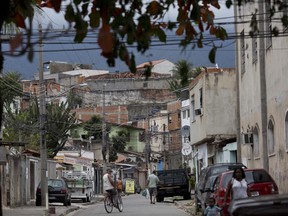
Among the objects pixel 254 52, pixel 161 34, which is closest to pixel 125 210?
pixel 254 52

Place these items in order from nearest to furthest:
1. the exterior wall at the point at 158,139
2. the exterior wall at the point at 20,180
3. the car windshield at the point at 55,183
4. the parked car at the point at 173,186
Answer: the exterior wall at the point at 20,180 → the car windshield at the point at 55,183 → the parked car at the point at 173,186 → the exterior wall at the point at 158,139

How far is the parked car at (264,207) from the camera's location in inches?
346

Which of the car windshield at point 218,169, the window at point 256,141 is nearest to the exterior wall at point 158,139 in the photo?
the window at point 256,141

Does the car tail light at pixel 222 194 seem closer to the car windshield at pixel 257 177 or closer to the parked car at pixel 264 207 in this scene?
the car windshield at pixel 257 177

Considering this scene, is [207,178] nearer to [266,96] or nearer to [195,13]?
[266,96]

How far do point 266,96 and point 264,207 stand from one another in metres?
17.7

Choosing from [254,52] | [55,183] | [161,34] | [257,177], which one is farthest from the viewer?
[55,183]

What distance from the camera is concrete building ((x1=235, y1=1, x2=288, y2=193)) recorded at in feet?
79.7

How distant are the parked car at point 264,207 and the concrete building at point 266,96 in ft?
41.7

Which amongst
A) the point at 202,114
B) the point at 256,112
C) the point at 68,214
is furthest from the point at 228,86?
the point at 68,214

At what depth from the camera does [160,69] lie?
128125mm

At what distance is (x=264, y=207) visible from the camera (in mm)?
8891

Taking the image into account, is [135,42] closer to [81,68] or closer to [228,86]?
[228,86]

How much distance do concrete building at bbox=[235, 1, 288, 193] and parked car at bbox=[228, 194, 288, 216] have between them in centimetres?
1272
